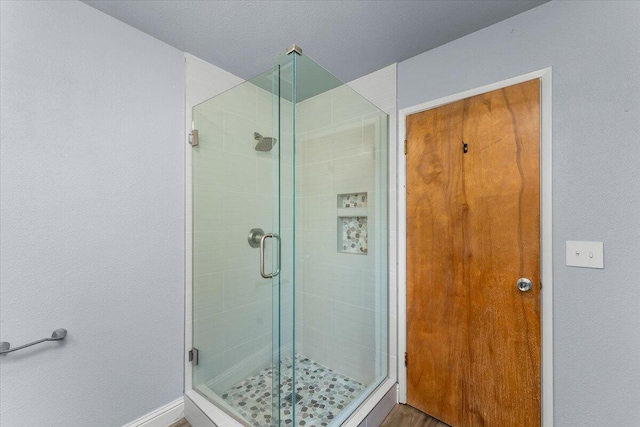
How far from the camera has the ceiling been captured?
134 centimetres

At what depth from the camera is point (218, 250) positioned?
5.38 ft

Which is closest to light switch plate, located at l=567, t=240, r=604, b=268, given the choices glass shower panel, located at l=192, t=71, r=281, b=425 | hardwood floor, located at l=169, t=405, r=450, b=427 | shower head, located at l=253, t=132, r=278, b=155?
hardwood floor, located at l=169, t=405, r=450, b=427

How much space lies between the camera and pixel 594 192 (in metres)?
1.20

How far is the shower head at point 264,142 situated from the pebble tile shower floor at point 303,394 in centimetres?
102

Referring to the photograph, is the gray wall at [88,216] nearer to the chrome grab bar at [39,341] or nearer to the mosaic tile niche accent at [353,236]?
the chrome grab bar at [39,341]

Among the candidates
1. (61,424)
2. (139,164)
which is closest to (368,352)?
(61,424)

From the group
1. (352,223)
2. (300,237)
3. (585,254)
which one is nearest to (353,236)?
(352,223)

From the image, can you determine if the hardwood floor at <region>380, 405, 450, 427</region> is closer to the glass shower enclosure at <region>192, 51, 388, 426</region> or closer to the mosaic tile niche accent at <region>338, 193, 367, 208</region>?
the glass shower enclosure at <region>192, 51, 388, 426</region>

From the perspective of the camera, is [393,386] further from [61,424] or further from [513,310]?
[61,424]

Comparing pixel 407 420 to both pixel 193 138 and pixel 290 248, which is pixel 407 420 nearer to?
pixel 290 248

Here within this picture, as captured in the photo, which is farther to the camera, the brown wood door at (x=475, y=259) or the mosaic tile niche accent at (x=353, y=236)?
the mosaic tile niche accent at (x=353, y=236)

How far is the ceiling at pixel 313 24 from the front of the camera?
4.38ft

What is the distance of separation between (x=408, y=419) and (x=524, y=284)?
106cm

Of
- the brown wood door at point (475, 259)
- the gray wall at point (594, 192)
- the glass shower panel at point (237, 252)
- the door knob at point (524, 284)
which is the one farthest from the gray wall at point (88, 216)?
the gray wall at point (594, 192)
